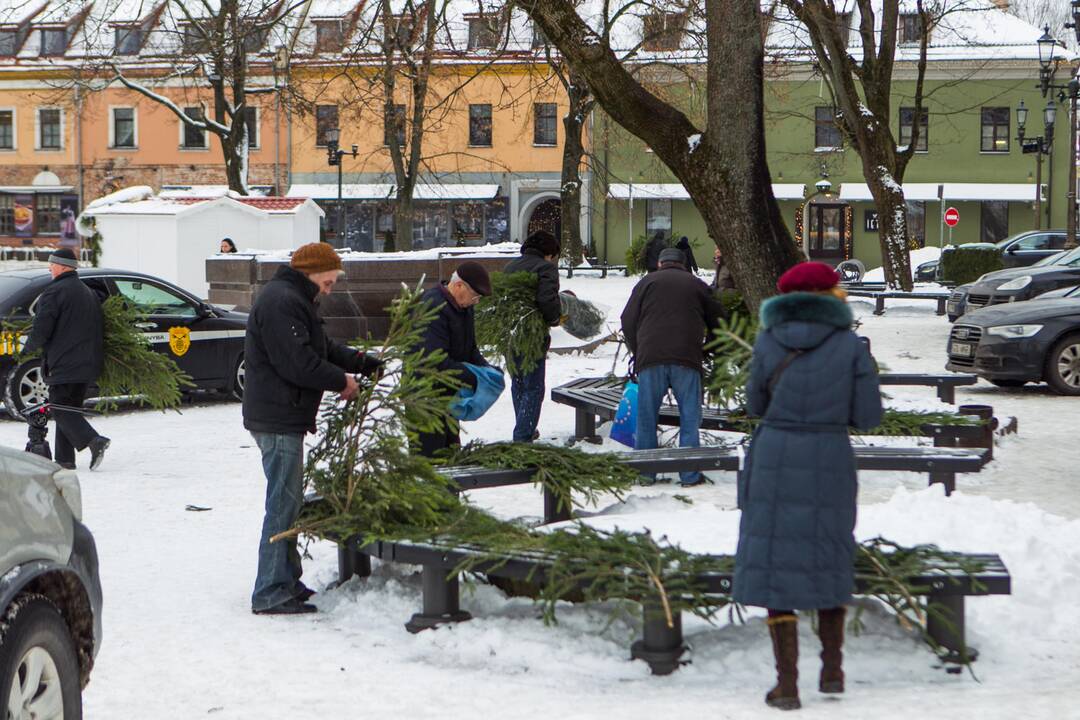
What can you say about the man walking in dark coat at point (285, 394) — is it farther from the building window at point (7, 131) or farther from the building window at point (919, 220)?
the building window at point (7, 131)

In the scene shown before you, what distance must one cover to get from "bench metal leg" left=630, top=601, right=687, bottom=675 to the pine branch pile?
249 inches

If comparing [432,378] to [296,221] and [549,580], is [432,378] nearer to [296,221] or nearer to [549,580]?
[549,580]

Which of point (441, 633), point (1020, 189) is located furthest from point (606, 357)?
point (1020, 189)

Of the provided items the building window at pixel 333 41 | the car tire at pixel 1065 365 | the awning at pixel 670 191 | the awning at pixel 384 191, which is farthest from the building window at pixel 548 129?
the car tire at pixel 1065 365

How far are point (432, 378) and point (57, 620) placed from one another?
9.73 feet

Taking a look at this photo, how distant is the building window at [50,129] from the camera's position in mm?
62844

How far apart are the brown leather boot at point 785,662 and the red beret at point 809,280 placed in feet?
3.87

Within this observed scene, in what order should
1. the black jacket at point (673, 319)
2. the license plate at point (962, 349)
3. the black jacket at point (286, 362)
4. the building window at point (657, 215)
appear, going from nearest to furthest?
the black jacket at point (286, 362) → the black jacket at point (673, 319) → the license plate at point (962, 349) → the building window at point (657, 215)

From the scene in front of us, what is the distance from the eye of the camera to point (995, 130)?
5644 centimetres

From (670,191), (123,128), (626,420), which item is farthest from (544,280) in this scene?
(123,128)

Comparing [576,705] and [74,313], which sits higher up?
[74,313]

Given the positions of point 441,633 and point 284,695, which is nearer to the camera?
point 284,695

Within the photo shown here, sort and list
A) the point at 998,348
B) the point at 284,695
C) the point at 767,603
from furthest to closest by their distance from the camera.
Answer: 1. the point at 998,348
2. the point at 284,695
3. the point at 767,603

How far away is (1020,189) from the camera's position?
182 feet
